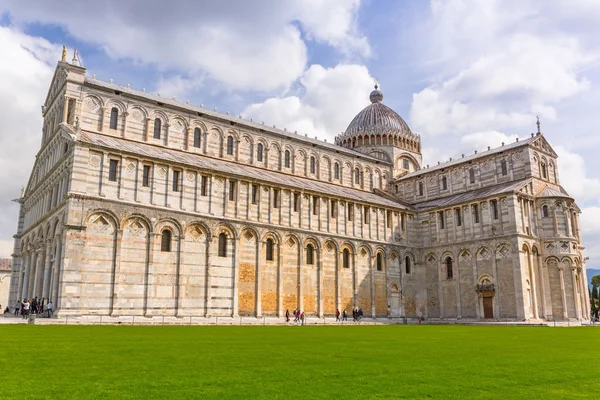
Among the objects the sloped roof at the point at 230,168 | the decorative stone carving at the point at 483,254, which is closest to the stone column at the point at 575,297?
the decorative stone carving at the point at 483,254

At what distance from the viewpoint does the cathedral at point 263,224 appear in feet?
101

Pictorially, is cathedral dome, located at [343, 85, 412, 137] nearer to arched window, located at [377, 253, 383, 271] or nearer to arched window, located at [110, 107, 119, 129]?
arched window, located at [377, 253, 383, 271]

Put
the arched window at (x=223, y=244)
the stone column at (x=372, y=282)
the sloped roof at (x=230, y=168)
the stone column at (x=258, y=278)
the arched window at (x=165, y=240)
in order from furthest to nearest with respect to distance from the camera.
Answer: the stone column at (x=372, y=282) < the stone column at (x=258, y=278) < the arched window at (x=223, y=244) < the sloped roof at (x=230, y=168) < the arched window at (x=165, y=240)

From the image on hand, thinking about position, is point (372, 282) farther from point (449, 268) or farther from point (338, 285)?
point (449, 268)

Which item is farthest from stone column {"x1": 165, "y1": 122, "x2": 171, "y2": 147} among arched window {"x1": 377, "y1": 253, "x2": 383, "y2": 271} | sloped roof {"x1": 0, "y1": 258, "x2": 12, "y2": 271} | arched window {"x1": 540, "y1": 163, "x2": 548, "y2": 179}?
sloped roof {"x1": 0, "y1": 258, "x2": 12, "y2": 271}

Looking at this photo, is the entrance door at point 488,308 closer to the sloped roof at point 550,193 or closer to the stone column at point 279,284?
the sloped roof at point 550,193

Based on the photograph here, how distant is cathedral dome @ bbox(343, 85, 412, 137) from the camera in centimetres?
5850

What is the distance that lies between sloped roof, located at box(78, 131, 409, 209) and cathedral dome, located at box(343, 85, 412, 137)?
428 inches

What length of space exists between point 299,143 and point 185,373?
41.0 metres

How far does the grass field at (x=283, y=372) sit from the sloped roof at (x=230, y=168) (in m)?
21.1

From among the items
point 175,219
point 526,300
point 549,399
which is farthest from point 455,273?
point 549,399

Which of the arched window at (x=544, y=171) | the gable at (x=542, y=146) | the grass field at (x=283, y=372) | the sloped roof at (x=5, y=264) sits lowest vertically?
the grass field at (x=283, y=372)

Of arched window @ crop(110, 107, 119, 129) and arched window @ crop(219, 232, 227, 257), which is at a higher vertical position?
arched window @ crop(110, 107, 119, 129)

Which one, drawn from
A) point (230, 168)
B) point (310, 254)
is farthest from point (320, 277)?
point (230, 168)
